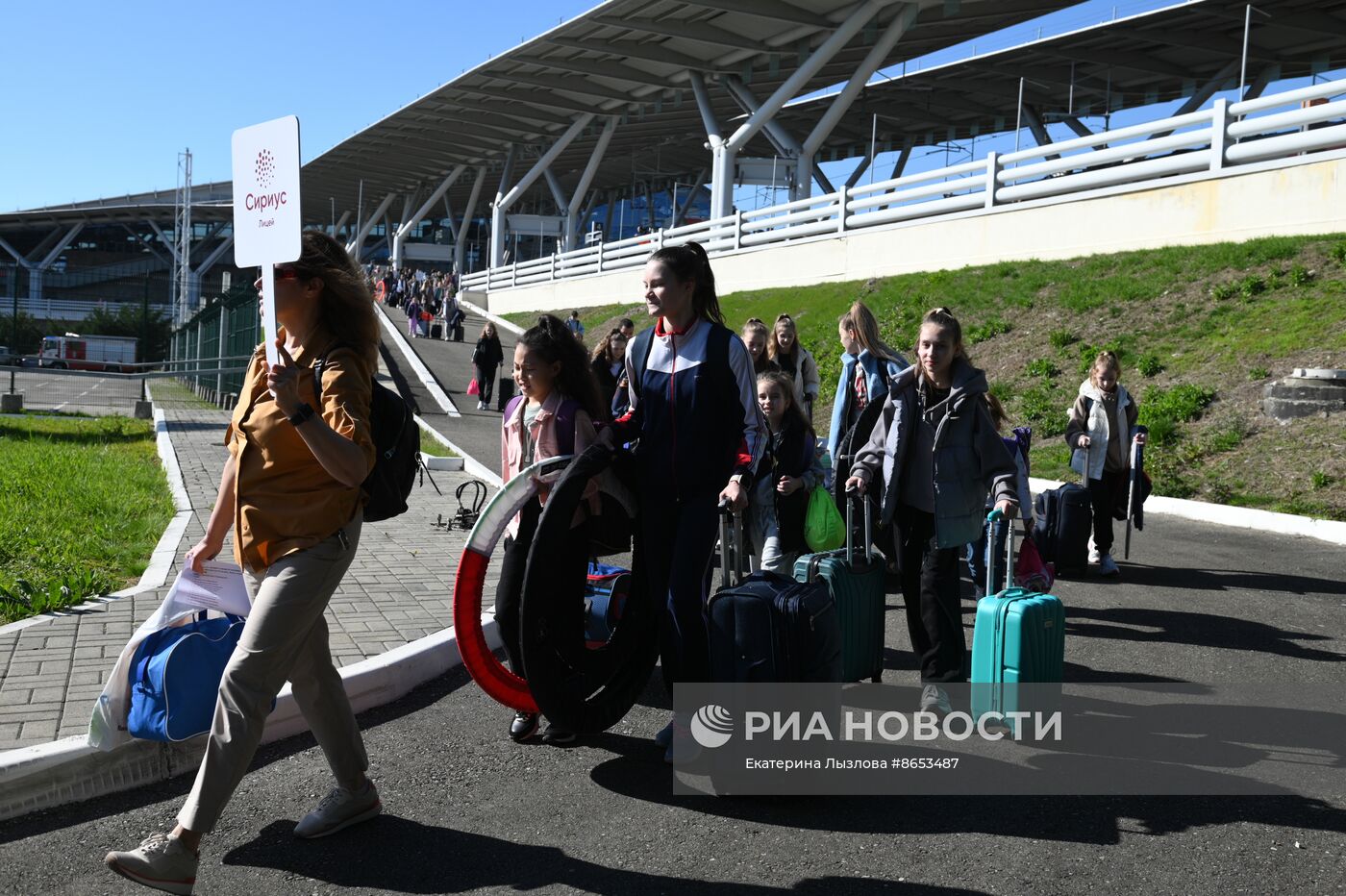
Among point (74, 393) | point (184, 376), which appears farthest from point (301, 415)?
point (74, 393)

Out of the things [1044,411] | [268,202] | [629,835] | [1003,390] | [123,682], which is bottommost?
[629,835]

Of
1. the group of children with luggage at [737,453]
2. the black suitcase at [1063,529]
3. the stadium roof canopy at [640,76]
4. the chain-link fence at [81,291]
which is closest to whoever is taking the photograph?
the group of children with luggage at [737,453]

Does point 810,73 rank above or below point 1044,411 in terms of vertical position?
above

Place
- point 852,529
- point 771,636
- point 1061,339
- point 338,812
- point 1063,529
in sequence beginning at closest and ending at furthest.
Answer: point 338,812
point 771,636
point 852,529
point 1063,529
point 1061,339

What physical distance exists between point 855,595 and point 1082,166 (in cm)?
1749

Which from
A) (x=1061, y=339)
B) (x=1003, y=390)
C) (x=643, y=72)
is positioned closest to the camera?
(x=1003, y=390)

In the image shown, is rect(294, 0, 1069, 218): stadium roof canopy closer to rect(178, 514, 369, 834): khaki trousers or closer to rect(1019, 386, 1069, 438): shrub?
rect(1019, 386, 1069, 438): shrub

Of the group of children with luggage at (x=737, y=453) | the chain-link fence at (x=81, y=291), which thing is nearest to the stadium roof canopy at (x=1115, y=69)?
the group of children with luggage at (x=737, y=453)

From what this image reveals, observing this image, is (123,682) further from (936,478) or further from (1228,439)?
(1228,439)

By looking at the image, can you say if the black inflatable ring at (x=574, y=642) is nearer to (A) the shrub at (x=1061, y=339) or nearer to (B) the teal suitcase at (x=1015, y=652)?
(B) the teal suitcase at (x=1015, y=652)

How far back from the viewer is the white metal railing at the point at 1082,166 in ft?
55.9

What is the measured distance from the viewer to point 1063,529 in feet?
28.5

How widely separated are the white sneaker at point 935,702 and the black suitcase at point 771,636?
78cm

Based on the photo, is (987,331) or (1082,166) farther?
(1082,166)
